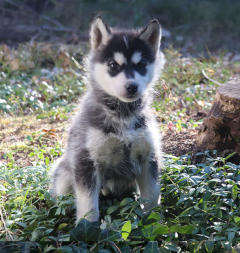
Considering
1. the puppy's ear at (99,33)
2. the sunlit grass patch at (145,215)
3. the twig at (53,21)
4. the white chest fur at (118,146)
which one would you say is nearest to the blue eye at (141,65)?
the puppy's ear at (99,33)

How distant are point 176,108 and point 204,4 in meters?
9.04

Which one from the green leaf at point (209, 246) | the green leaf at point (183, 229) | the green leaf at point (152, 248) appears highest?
the green leaf at point (152, 248)

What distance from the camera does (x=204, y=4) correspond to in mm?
14172

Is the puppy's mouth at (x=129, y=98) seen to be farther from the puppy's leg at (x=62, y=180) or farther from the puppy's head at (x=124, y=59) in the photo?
the puppy's leg at (x=62, y=180)

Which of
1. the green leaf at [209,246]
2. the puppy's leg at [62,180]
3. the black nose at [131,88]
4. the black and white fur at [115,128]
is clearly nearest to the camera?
the green leaf at [209,246]

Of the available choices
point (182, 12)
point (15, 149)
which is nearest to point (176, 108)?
point (15, 149)

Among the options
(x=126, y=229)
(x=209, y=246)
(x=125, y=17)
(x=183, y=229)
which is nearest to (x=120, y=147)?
(x=126, y=229)

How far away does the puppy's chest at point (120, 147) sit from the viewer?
10.7 feet

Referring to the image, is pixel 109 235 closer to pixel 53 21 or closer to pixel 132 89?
pixel 132 89

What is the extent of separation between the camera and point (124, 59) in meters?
3.34

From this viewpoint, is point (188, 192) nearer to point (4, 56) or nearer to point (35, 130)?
point (35, 130)

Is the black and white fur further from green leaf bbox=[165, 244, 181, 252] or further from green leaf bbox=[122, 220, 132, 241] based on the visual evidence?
green leaf bbox=[165, 244, 181, 252]

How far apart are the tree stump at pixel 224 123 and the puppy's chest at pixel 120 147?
54.7 inches

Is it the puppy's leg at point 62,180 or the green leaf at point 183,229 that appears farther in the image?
the puppy's leg at point 62,180
